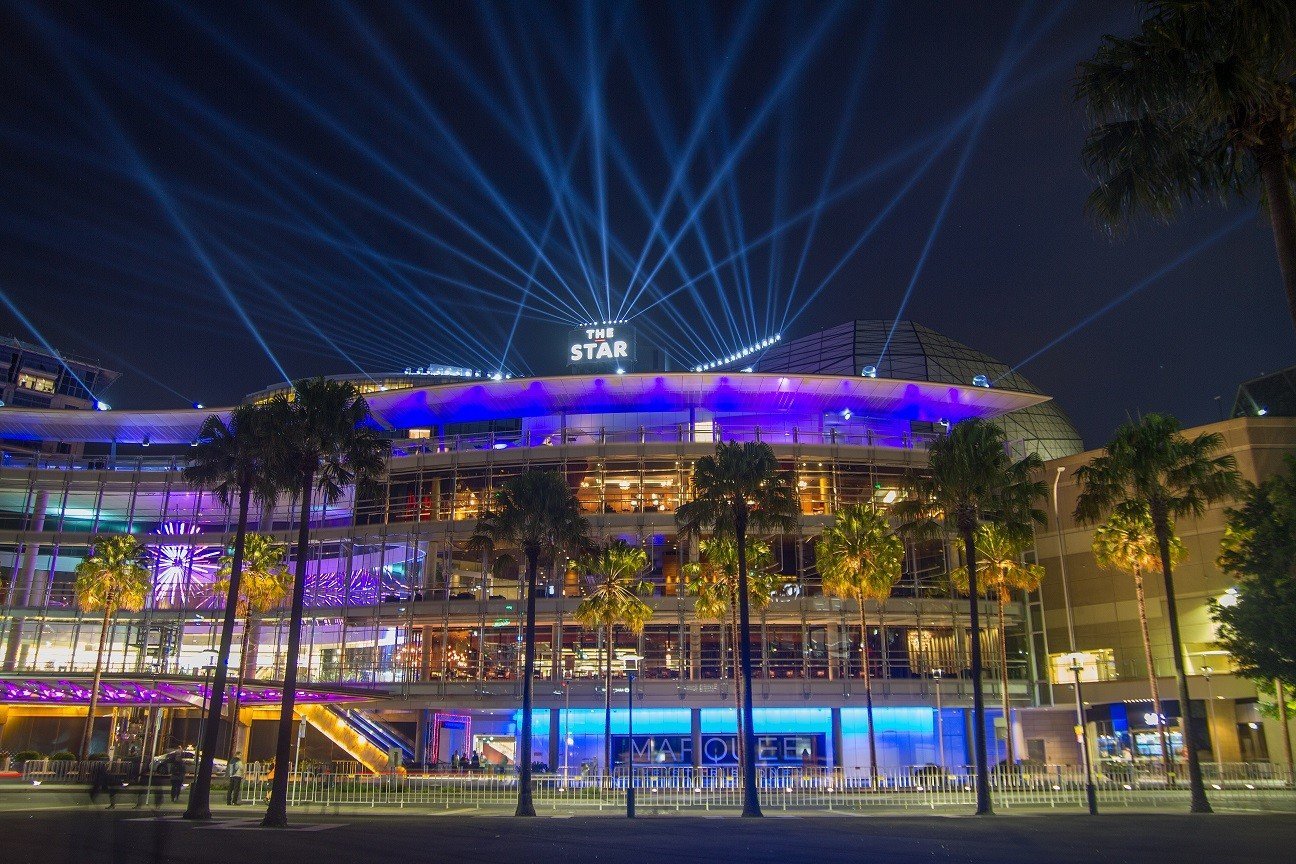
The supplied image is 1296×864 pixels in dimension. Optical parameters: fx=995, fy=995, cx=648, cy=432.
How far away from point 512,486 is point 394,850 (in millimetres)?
21814

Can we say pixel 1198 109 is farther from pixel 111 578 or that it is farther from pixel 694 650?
pixel 111 578

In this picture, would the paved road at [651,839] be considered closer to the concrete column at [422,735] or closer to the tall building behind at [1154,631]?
the tall building behind at [1154,631]

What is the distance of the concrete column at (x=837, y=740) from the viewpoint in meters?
58.6

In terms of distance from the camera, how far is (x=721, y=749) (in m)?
59.0

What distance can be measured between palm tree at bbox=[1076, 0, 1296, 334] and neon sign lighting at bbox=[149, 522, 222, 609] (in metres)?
64.8

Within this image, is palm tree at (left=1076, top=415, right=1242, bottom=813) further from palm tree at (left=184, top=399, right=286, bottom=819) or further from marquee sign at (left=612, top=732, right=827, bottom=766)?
palm tree at (left=184, top=399, right=286, bottom=819)

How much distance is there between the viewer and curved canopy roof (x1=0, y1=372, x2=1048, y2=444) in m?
64.1

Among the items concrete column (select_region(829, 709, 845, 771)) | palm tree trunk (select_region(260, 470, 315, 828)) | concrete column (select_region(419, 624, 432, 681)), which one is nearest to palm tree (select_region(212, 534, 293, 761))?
concrete column (select_region(419, 624, 432, 681))

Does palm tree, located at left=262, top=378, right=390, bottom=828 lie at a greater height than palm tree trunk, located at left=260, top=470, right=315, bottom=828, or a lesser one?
greater

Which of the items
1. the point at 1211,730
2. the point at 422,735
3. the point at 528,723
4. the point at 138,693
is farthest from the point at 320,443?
the point at 1211,730

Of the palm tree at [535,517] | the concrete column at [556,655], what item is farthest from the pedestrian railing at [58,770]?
the palm tree at [535,517]

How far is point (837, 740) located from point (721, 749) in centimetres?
688

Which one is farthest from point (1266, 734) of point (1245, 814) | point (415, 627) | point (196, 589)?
point (196, 589)

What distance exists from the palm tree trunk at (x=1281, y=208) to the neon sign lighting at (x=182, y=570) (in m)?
66.2
